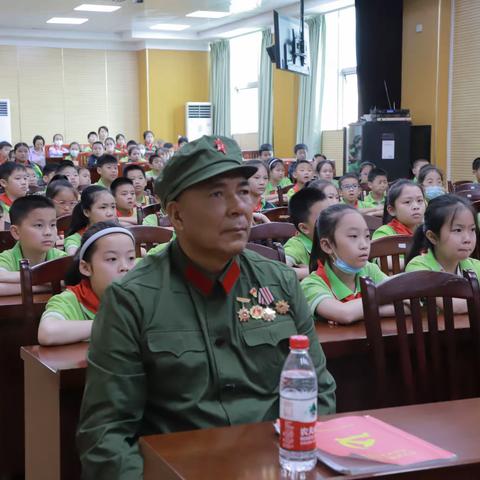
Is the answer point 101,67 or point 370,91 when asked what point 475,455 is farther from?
point 101,67

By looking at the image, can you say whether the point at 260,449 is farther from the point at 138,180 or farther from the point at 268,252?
the point at 138,180

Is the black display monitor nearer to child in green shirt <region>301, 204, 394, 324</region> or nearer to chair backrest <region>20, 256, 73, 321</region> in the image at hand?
child in green shirt <region>301, 204, 394, 324</region>

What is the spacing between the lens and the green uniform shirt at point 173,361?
1427 millimetres

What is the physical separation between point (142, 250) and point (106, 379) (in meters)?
2.24

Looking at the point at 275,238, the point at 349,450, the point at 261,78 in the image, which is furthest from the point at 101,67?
the point at 349,450

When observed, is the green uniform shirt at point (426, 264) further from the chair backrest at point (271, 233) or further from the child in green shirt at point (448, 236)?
the chair backrest at point (271, 233)

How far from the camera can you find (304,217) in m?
3.80

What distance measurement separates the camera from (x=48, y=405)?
6.62 feet

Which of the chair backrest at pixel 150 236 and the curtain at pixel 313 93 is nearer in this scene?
the chair backrest at pixel 150 236

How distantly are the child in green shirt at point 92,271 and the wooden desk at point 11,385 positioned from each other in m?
0.30

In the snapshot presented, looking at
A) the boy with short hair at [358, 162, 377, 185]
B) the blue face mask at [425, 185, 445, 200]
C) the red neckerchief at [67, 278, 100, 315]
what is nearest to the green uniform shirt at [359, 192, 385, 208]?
the blue face mask at [425, 185, 445, 200]

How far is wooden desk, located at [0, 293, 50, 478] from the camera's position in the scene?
2680mm

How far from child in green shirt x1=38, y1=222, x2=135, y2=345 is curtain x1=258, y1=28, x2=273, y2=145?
474 inches

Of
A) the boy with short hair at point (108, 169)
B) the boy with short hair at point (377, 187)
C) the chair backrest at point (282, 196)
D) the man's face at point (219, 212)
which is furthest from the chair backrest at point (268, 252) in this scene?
the boy with short hair at point (108, 169)
